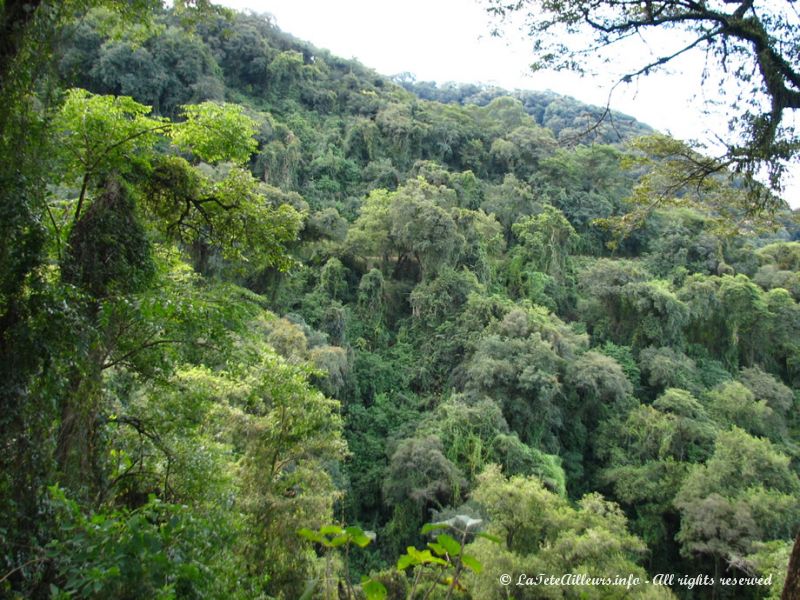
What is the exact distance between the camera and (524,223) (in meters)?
24.6

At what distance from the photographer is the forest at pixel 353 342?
2.40 m

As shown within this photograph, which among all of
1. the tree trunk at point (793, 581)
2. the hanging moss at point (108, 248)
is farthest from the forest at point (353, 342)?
the tree trunk at point (793, 581)

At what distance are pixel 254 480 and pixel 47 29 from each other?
5842mm

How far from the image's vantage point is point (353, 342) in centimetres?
1891

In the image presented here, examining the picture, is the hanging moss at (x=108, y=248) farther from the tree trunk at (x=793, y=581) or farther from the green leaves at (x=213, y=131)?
the tree trunk at (x=793, y=581)

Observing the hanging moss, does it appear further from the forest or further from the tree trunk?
the tree trunk

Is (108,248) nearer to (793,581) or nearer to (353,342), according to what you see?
(793,581)

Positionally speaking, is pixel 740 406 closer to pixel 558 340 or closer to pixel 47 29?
pixel 558 340

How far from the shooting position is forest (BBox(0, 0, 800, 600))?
7.88 feet

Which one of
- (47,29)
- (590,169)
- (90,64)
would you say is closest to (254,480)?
(47,29)

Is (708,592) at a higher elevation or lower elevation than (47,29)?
lower

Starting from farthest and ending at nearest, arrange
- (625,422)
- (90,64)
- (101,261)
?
(90,64) < (625,422) < (101,261)

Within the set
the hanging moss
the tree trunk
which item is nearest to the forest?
the hanging moss

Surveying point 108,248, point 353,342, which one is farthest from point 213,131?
point 353,342
